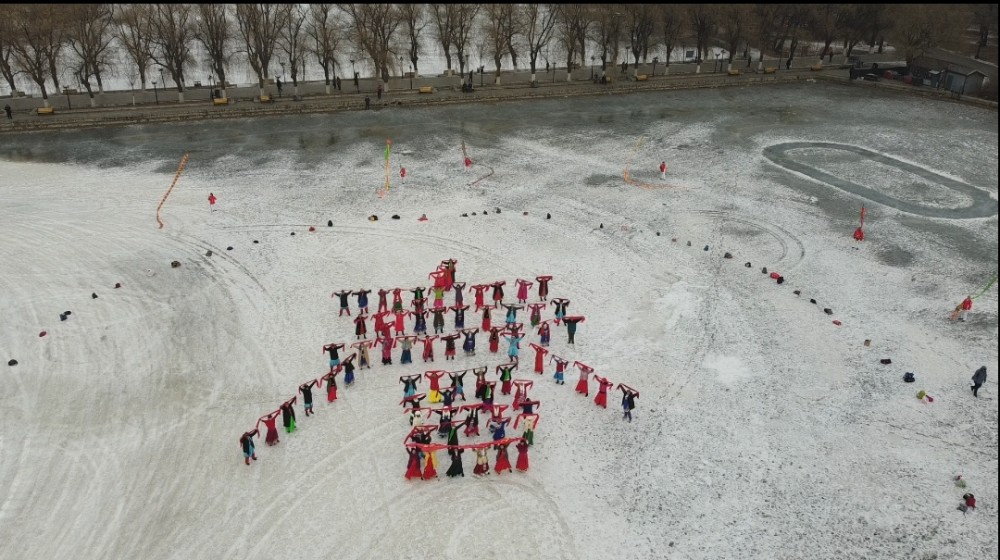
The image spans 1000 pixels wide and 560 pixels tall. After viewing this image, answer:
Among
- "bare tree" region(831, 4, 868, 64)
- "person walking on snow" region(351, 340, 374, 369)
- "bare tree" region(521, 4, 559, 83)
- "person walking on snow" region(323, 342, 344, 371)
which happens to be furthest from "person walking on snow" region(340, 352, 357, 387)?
"bare tree" region(831, 4, 868, 64)

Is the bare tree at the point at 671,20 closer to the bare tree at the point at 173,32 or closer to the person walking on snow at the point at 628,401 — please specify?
the bare tree at the point at 173,32

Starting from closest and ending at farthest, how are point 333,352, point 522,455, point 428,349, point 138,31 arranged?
point 522,455 → point 333,352 → point 428,349 → point 138,31

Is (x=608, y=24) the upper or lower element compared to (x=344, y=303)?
upper

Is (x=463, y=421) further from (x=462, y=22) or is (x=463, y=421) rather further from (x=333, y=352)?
(x=462, y=22)

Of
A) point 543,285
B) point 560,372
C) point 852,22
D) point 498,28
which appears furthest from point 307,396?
point 852,22

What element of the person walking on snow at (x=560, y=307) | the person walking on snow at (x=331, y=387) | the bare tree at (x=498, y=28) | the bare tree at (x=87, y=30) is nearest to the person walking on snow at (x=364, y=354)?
the person walking on snow at (x=331, y=387)

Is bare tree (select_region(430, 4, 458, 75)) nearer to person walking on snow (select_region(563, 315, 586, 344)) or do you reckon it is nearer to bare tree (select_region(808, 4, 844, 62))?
bare tree (select_region(808, 4, 844, 62))

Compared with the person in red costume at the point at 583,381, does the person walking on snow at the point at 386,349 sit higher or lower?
higher
